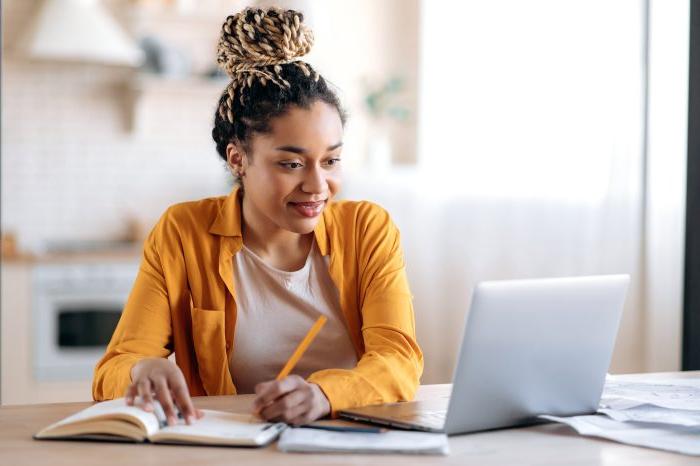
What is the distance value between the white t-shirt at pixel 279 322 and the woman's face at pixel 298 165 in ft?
0.45

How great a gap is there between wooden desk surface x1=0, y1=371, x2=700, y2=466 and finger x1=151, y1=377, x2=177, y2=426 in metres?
0.10

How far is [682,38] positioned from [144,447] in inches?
93.3

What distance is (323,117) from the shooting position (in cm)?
186

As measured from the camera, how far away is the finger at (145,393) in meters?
1.40

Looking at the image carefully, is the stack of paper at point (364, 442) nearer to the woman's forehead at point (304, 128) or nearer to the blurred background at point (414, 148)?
the woman's forehead at point (304, 128)

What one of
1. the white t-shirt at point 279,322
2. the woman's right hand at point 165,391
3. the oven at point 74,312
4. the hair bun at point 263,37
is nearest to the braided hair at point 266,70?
the hair bun at point 263,37

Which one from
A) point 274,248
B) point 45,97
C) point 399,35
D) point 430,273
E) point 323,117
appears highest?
point 399,35

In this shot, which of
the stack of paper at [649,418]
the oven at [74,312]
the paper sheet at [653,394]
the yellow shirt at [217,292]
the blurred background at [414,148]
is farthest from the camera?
the oven at [74,312]

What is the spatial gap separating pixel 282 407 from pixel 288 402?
0.5 inches

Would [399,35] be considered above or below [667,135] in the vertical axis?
above

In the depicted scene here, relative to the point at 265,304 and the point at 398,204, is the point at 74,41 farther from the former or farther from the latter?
the point at 265,304

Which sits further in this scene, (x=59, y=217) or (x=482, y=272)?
(x=59, y=217)

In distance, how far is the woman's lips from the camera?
1853mm

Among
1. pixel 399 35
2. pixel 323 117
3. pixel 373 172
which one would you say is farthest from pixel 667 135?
pixel 399 35
